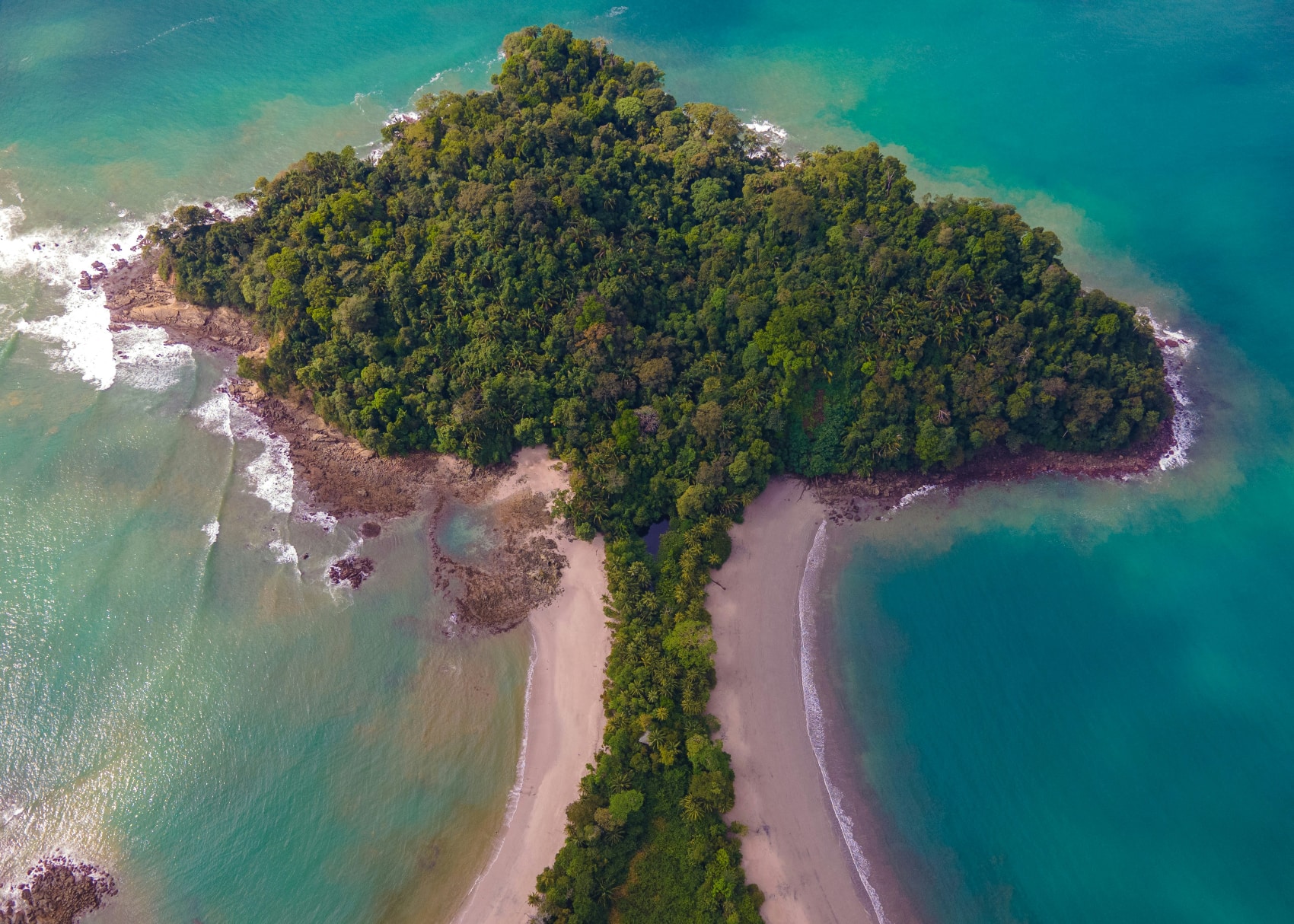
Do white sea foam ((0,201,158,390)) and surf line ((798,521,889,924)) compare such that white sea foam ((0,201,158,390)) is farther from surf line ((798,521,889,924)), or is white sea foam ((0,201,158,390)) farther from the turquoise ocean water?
surf line ((798,521,889,924))

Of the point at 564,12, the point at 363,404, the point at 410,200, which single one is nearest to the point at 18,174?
the point at 410,200

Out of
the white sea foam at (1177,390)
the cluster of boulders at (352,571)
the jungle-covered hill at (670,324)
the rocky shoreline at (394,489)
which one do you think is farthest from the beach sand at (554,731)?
the white sea foam at (1177,390)

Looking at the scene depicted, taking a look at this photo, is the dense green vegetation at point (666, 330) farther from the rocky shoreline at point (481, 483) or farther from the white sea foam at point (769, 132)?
the white sea foam at point (769, 132)

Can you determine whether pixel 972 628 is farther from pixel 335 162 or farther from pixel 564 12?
pixel 564 12

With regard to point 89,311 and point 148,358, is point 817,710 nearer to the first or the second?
point 148,358

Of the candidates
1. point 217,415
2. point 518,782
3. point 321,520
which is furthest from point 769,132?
point 518,782
